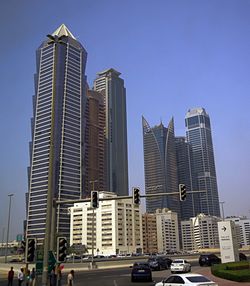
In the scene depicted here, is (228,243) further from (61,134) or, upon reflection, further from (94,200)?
(61,134)

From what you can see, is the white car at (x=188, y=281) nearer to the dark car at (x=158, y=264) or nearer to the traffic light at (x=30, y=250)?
the traffic light at (x=30, y=250)

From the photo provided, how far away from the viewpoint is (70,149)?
178250 mm

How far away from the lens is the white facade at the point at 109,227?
165 metres

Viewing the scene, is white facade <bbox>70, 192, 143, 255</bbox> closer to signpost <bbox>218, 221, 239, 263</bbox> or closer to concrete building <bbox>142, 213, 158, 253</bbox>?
concrete building <bbox>142, 213, 158, 253</bbox>

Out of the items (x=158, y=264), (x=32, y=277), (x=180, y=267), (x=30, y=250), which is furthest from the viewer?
(x=158, y=264)

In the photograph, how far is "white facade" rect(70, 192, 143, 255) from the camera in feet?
542

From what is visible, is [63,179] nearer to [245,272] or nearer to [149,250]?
[149,250]

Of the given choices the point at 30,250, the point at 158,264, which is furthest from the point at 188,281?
the point at 158,264

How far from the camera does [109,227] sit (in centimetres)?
16700

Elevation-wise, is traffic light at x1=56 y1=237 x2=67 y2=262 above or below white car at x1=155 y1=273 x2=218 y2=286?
above

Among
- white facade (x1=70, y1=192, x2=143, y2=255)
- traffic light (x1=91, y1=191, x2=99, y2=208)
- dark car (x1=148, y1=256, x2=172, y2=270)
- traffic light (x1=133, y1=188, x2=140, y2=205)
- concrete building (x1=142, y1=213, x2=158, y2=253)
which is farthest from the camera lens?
concrete building (x1=142, y1=213, x2=158, y2=253)

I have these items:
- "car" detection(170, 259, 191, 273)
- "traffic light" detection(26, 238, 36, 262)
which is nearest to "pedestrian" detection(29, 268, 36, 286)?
"traffic light" detection(26, 238, 36, 262)

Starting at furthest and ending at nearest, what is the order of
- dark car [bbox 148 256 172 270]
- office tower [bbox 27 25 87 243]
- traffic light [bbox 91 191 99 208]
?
office tower [bbox 27 25 87 243] < dark car [bbox 148 256 172 270] < traffic light [bbox 91 191 99 208]

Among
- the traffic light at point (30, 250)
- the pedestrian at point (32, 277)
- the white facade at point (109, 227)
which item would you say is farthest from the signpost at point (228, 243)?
the white facade at point (109, 227)
